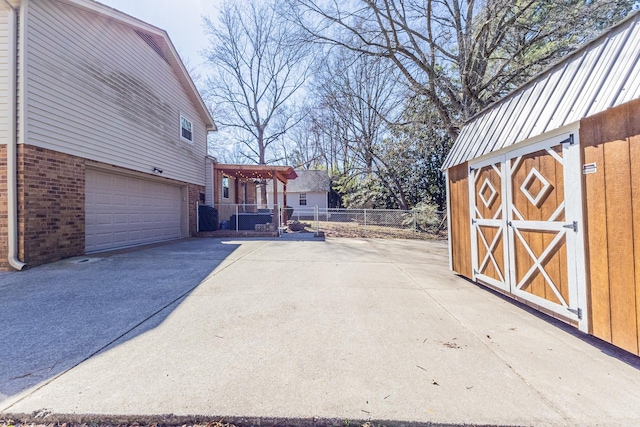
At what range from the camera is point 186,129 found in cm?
1191

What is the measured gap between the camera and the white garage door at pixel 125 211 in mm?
7189

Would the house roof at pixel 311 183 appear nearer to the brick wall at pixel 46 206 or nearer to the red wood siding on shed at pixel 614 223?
the brick wall at pixel 46 206

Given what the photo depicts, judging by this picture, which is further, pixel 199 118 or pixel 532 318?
pixel 199 118

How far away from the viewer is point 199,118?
13.3m

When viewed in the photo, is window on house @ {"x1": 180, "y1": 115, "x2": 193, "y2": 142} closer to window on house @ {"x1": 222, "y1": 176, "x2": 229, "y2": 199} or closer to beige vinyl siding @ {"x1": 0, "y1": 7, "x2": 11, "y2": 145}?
window on house @ {"x1": 222, "y1": 176, "x2": 229, "y2": 199}

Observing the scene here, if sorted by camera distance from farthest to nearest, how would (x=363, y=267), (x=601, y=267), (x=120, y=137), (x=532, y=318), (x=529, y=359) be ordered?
(x=120, y=137) < (x=363, y=267) < (x=532, y=318) < (x=601, y=267) < (x=529, y=359)

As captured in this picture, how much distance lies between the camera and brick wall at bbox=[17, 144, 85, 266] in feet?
17.8

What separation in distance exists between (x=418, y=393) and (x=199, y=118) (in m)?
14.3

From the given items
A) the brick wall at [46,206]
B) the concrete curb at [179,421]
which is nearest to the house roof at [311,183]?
the brick wall at [46,206]

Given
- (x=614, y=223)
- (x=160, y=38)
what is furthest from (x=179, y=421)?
(x=160, y=38)

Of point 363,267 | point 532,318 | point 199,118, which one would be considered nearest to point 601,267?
point 532,318

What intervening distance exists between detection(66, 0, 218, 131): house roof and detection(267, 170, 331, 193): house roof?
1302cm

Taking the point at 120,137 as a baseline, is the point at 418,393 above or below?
below

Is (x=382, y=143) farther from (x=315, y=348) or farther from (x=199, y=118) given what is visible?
(x=315, y=348)
